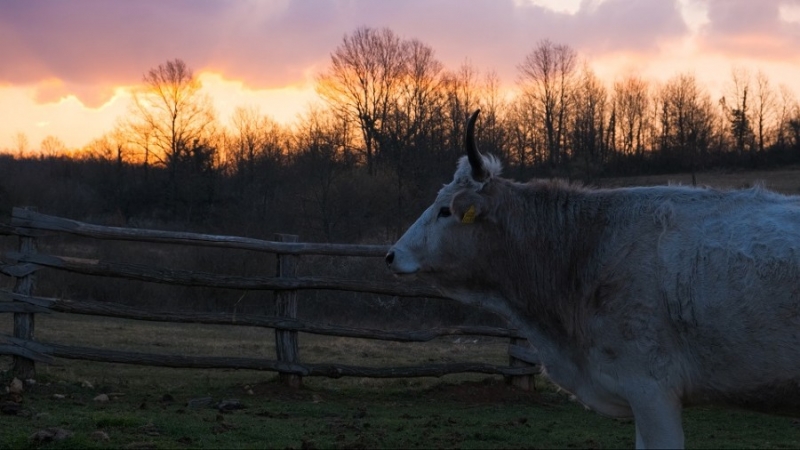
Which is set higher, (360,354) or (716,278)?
(716,278)

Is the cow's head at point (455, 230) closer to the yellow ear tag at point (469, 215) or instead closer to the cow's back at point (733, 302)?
the yellow ear tag at point (469, 215)

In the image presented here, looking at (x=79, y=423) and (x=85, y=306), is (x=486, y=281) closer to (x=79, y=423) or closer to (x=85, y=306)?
(x=79, y=423)

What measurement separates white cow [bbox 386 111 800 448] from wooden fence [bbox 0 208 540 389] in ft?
15.6

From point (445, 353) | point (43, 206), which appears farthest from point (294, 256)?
point (43, 206)

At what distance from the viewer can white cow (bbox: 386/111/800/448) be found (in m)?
5.06

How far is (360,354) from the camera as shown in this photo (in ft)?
52.1

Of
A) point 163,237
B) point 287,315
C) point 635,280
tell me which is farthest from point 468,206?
point 163,237

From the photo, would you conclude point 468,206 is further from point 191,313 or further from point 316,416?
point 191,313

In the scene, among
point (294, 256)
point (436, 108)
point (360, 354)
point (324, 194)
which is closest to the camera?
point (294, 256)

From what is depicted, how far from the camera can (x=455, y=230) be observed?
6.25m

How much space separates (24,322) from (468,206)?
6792 millimetres

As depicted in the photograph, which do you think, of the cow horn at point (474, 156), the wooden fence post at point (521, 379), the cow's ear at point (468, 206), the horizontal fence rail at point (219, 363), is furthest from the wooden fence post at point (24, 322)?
the cow horn at point (474, 156)

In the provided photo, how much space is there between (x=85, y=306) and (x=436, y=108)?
3393 cm

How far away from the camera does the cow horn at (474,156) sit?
5.89m
